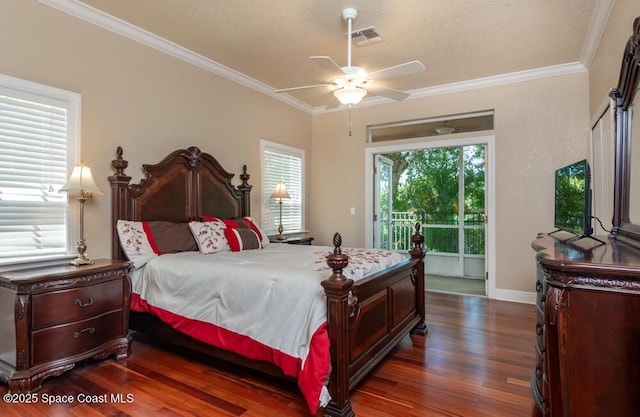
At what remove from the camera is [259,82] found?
15.5ft

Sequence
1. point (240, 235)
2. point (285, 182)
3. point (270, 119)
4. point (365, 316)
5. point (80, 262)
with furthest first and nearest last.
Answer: point (285, 182)
point (270, 119)
point (240, 235)
point (80, 262)
point (365, 316)

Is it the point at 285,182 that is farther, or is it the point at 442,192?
the point at 442,192

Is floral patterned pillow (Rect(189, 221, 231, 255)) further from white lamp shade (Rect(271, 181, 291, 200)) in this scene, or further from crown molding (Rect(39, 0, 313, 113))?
crown molding (Rect(39, 0, 313, 113))

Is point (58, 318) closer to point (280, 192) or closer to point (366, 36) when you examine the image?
point (280, 192)

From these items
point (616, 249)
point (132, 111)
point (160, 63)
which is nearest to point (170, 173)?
point (132, 111)

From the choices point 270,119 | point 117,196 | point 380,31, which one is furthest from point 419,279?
point 270,119

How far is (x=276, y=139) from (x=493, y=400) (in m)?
4.06

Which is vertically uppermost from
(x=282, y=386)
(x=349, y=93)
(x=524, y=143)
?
(x=349, y=93)

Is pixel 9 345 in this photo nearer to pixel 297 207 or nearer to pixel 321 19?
pixel 321 19

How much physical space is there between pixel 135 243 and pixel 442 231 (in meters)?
5.34

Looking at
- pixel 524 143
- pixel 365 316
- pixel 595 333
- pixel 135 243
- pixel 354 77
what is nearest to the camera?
pixel 595 333

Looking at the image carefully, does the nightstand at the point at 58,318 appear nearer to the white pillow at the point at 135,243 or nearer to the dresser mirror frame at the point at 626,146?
the white pillow at the point at 135,243

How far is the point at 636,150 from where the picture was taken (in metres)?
2.14

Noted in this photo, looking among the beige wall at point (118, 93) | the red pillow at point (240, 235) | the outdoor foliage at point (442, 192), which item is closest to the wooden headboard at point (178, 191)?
the beige wall at point (118, 93)
